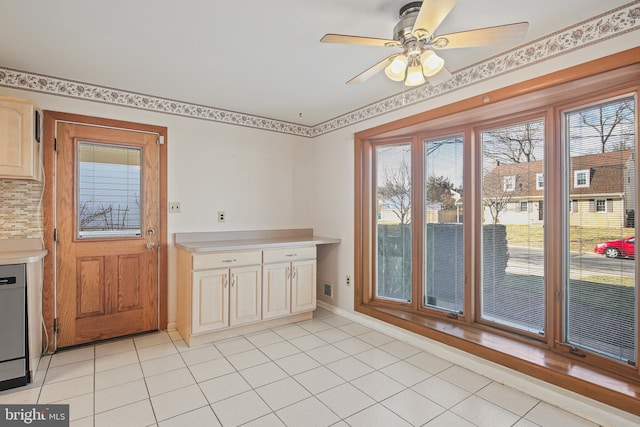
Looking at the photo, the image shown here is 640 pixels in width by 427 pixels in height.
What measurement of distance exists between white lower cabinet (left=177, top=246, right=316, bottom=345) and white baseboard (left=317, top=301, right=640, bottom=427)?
103 centimetres

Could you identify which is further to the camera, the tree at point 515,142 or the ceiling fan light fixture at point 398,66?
the tree at point 515,142

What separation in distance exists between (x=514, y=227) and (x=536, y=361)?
37.9 inches

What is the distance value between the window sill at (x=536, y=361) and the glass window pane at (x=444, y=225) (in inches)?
10.6

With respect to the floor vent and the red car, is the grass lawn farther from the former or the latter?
the floor vent

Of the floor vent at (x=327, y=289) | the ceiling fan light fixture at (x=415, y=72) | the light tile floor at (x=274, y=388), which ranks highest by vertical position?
the ceiling fan light fixture at (x=415, y=72)

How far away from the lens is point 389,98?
312cm

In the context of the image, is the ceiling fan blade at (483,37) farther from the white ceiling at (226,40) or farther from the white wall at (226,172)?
the white wall at (226,172)

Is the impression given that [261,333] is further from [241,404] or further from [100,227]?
[100,227]

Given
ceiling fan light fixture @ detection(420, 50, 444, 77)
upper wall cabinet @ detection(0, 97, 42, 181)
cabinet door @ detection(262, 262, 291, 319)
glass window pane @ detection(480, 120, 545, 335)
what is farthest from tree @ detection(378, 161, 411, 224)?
upper wall cabinet @ detection(0, 97, 42, 181)

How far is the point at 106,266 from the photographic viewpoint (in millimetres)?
2928

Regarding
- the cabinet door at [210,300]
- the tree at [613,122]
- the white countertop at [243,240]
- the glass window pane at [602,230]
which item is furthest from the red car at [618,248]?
the cabinet door at [210,300]

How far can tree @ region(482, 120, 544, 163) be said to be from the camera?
7.82 ft

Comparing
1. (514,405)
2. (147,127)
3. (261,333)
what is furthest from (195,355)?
(514,405)

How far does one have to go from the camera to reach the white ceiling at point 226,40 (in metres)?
1.76
